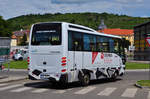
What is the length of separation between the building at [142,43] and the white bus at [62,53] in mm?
38862

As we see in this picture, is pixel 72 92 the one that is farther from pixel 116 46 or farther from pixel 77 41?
pixel 116 46

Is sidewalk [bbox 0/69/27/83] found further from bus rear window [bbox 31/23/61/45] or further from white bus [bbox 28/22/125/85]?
bus rear window [bbox 31/23/61/45]

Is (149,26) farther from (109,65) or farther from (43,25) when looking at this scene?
(43,25)

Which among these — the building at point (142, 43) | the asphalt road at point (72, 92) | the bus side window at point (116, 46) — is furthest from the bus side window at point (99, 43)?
the building at point (142, 43)

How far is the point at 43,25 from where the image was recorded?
14.1 metres

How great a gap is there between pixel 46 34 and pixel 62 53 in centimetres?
142

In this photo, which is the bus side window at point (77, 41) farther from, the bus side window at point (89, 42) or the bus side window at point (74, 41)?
the bus side window at point (89, 42)

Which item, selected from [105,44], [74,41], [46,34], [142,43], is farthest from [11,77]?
[142,43]

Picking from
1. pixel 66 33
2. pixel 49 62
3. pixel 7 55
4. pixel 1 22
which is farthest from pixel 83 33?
pixel 1 22

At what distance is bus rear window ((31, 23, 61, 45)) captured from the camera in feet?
44.4

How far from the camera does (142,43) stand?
55156 mm

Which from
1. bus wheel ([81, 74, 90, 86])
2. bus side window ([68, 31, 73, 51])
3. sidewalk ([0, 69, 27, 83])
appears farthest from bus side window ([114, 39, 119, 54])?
sidewalk ([0, 69, 27, 83])

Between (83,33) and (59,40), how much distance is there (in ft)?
7.04

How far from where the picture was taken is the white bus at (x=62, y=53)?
1331 centimetres
